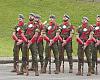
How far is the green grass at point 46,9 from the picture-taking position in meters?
37.0

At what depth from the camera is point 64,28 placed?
851 inches

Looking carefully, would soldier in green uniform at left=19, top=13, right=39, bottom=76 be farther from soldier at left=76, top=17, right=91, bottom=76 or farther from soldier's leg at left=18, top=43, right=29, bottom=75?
soldier at left=76, top=17, right=91, bottom=76

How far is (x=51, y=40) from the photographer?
21156mm

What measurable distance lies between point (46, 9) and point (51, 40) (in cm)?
1874

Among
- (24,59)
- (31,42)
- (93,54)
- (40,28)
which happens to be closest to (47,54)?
(40,28)

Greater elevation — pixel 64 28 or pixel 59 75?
pixel 64 28

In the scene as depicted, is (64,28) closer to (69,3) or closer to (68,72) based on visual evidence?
(68,72)

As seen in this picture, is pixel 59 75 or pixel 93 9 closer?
pixel 59 75

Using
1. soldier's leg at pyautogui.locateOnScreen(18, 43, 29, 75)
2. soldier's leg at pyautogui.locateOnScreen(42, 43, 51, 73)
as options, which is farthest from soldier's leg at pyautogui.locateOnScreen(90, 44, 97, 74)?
soldier's leg at pyautogui.locateOnScreen(18, 43, 29, 75)

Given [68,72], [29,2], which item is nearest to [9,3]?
[29,2]

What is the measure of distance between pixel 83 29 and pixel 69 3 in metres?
21.1

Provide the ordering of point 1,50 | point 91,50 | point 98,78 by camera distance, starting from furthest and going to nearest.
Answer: point 1,50
point 91,50
point 98,78

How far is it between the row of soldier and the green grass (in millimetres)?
12974

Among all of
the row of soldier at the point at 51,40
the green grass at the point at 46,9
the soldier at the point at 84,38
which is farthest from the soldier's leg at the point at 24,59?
the green grass at the point at 46,9
